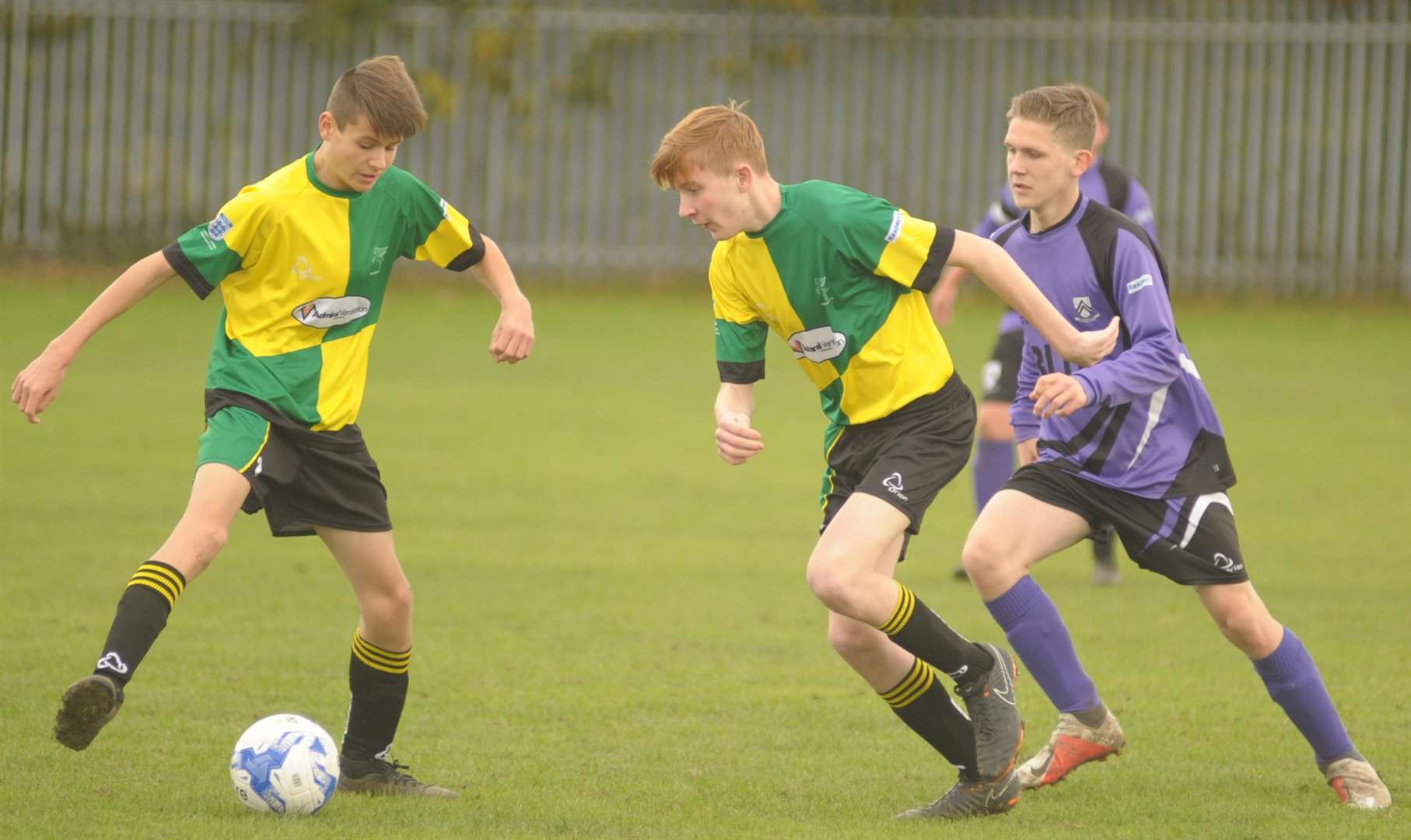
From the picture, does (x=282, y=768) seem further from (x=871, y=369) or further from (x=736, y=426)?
(x=871, y=369)

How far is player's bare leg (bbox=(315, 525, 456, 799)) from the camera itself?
15.3ft

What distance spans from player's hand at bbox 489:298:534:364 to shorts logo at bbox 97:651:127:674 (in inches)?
50.1

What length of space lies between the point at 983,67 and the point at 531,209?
5.16 meters

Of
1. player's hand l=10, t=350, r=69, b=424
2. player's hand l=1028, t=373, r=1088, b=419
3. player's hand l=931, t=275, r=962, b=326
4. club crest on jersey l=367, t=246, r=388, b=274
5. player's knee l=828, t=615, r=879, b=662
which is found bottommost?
player's knee l=828, t=615, r=879, b=662

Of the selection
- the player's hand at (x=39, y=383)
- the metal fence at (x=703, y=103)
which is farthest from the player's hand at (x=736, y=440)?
the metal fence at (x=703, y=103)

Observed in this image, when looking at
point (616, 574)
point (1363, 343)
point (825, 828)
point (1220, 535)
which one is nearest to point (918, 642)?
point (825, 828)

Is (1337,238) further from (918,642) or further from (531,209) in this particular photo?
(918,642)

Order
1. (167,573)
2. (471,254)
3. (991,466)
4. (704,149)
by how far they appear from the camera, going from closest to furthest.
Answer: (167,573)
(704,149)
(471,254)
(991,466)

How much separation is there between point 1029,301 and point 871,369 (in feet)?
1.56

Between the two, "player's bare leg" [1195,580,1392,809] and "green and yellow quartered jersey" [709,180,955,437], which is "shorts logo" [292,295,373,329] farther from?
"player's bare leg" [1195,580,1392,809]

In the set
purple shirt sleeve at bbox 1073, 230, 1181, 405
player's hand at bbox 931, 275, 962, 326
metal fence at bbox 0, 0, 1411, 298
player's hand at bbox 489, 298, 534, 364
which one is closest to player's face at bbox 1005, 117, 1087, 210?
purple shirt sleeve at bbox 1073, 230, 1181, 405

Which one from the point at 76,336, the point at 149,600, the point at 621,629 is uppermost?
the point at 76,336

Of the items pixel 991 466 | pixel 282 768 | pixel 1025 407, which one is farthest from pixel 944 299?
pixel 282 768

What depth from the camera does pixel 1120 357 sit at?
14.8 ft
